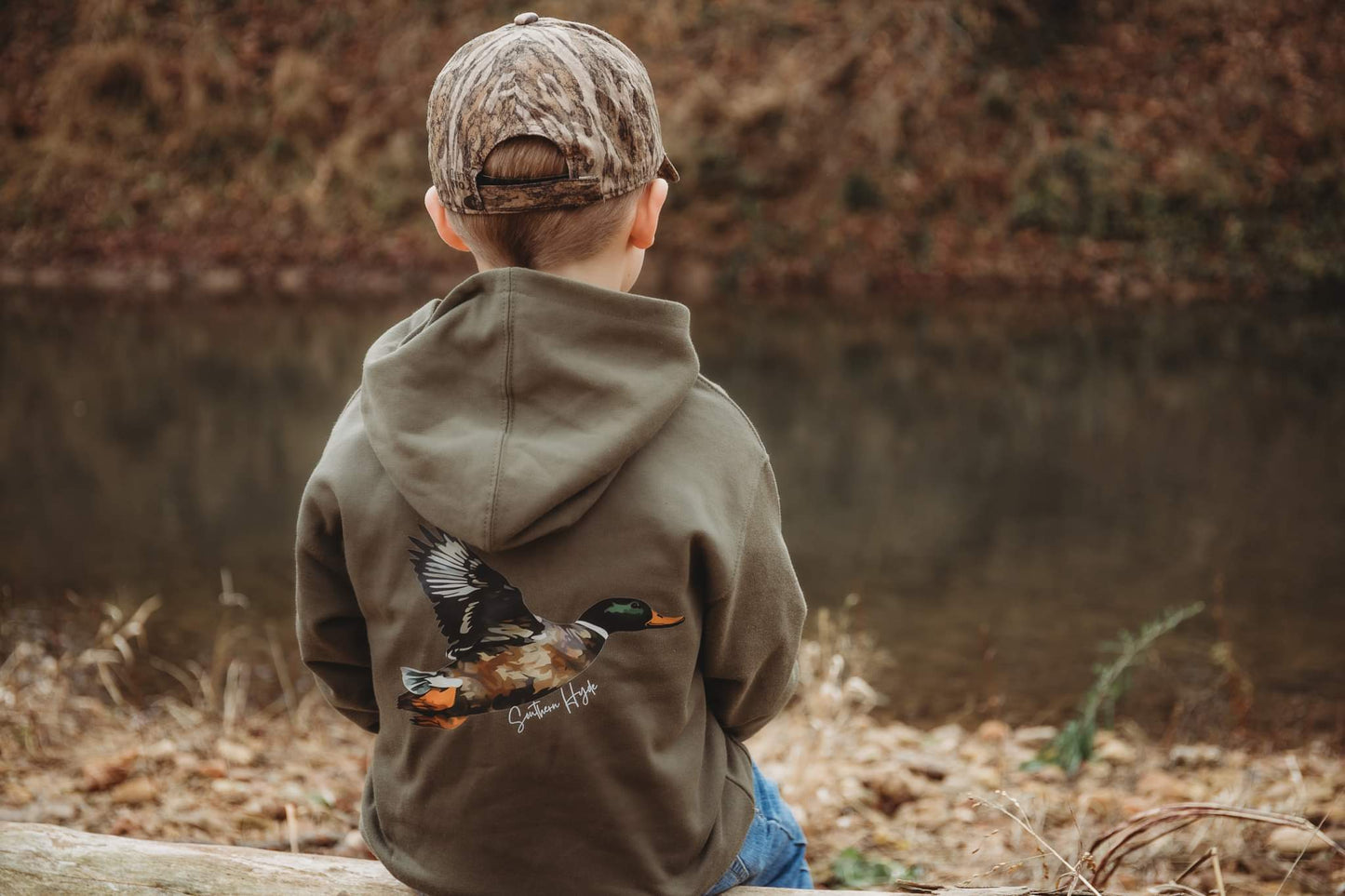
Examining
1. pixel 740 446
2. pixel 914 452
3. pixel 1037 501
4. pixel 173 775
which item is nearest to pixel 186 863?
pixel 740 446

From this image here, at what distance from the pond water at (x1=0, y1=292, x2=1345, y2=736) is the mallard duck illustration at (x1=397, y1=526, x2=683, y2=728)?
212 cm

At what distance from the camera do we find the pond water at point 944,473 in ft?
14.9

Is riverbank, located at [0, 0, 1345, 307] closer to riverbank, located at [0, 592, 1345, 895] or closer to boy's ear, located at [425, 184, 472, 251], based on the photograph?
riverbank, located at [0, 592, 1345, 895]

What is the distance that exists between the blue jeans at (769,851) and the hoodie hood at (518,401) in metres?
0.58

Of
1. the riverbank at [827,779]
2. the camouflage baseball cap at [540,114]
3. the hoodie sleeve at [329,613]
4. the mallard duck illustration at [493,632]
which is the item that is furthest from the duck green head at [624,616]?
the riverbank at [827,779]

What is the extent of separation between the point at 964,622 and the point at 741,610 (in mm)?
3507

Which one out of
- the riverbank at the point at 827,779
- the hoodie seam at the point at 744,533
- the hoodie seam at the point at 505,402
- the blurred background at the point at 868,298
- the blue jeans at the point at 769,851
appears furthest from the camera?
the blurred background at the point at 868,298

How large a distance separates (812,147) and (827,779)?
9.78 m

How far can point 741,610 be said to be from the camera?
1.39 metres

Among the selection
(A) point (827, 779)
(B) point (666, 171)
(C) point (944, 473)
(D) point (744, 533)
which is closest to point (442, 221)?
(B) point (666, 171)

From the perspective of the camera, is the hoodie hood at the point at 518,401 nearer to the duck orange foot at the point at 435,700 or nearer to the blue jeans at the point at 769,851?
the duck orange foot at the point at 435,700

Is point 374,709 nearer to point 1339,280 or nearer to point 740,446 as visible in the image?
point 740,446

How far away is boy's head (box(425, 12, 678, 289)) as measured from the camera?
1275 mm

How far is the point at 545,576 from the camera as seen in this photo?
1.29 meters
